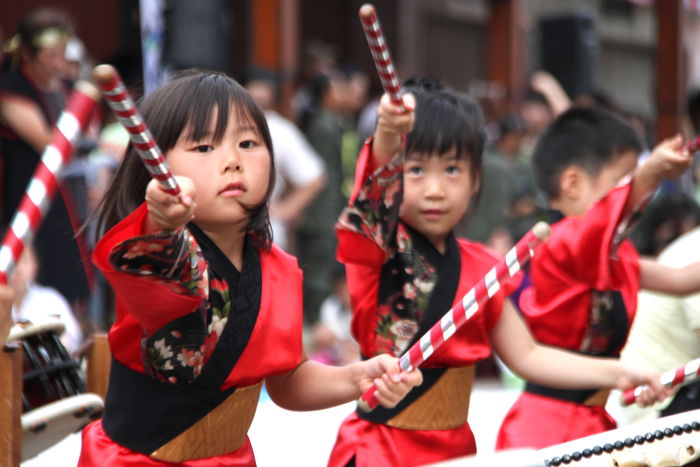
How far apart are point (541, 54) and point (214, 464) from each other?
826 cm

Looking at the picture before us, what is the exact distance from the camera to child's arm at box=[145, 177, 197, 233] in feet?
5.23

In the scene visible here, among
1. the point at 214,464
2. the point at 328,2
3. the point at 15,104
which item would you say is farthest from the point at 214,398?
the point at 328,2

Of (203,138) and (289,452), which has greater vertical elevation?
(203,138)

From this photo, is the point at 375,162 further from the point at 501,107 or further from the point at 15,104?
the point at 501,107

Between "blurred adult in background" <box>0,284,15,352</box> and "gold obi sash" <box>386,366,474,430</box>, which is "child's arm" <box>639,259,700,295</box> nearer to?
"gold obi sash" <box>386,366,474,430</box>

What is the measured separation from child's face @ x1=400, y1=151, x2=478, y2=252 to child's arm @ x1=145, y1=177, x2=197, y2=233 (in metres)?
0.88

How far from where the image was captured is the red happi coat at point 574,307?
2.62m

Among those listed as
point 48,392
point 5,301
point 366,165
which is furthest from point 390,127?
point 48,392

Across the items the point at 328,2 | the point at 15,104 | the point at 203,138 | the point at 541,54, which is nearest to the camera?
the point at 203,138

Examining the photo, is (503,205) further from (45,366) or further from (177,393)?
(177,393)

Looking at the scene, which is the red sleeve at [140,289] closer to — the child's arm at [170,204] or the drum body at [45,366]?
the child's arm at [170,204]

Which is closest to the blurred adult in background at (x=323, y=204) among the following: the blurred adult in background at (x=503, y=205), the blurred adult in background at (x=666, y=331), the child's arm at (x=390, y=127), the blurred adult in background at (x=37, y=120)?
the blurred adult in background at (x=503, y=205)

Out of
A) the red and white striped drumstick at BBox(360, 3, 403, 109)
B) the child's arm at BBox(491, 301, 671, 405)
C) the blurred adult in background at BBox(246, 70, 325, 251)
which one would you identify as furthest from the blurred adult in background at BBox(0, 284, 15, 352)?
the blurred adult in background at BBox(246, 70, 325, 251)

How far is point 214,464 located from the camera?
206 cm
